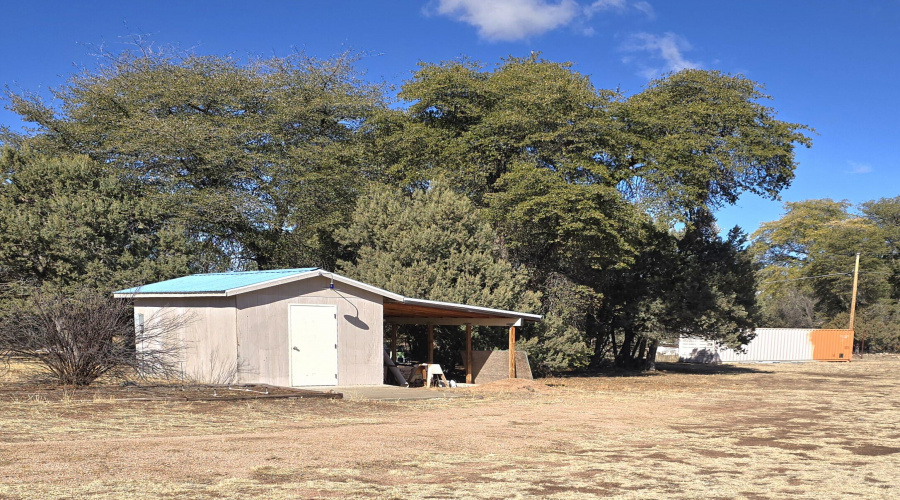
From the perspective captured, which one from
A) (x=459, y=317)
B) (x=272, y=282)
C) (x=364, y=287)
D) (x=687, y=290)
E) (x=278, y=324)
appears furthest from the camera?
(x=687, y=290)

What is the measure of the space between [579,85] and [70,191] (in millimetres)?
16482

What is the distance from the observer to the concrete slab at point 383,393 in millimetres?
15367

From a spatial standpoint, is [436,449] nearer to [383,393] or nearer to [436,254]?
[383,393]

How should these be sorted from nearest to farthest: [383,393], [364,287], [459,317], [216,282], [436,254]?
[383,393] → [364,287] → [216,282] → [459,317] → [436,254]

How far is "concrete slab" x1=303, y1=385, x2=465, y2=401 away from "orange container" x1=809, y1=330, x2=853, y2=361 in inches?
1270

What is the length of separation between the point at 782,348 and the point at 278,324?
3387 centimetres

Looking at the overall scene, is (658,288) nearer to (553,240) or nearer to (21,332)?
(553,240)

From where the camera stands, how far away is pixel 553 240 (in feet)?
81.4

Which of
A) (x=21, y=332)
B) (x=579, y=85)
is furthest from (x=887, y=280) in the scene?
(x=21, y=332)

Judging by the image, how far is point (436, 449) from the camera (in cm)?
955

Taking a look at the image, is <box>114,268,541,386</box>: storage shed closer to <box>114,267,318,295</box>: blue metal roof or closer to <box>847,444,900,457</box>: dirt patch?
<box>114,267,318,295</box>: blue metal roof

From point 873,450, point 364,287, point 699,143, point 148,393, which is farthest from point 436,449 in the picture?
point 699,143

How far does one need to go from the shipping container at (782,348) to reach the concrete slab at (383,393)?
27.7 meters

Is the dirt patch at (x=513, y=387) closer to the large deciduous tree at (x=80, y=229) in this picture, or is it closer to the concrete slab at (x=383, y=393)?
the concrete slab at (x=383, y=393)
